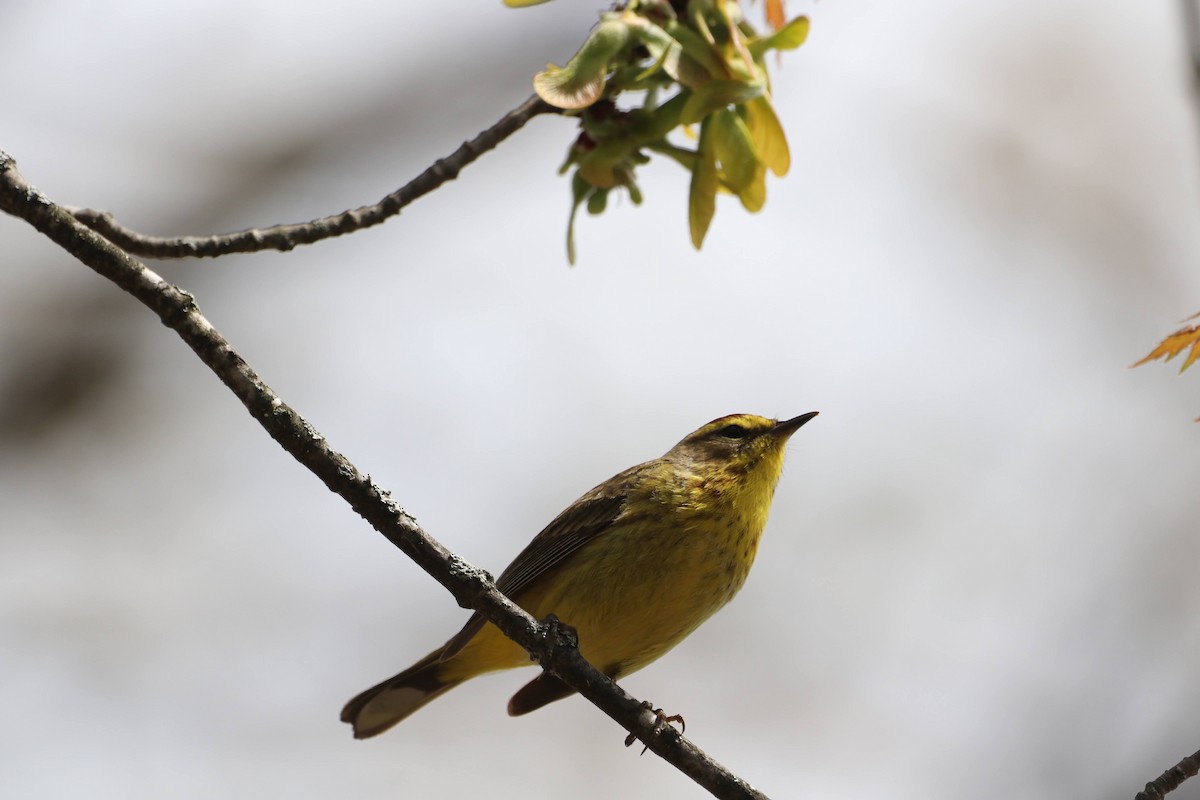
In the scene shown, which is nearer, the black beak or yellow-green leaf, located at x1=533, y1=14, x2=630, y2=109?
yellow-green leaf, located at x1=533, y1=14, x2=630, y2=109

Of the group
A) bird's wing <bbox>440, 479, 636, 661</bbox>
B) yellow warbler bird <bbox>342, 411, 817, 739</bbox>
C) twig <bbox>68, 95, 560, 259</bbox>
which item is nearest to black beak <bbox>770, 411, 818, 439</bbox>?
yellow warbler bird <bbox>342, 411, 817, 739</bbox>

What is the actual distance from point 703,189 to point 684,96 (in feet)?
0.59

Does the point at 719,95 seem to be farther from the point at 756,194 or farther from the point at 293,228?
the point at 293,228

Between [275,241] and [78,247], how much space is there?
2.57ft

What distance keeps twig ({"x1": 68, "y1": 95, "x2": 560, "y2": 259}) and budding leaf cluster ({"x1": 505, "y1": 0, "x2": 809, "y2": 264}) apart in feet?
3.92

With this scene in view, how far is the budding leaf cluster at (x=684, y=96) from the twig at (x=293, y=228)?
1.19 m

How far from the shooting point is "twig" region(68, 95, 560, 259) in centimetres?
325

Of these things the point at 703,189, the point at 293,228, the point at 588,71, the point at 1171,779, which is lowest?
the point at 1171,779

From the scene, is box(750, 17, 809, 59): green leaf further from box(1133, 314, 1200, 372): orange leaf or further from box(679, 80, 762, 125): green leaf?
box(1133, 314, 1200, 372): orange leaf

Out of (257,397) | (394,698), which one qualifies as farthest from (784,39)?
(394,698)

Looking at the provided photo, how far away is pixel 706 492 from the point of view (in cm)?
477

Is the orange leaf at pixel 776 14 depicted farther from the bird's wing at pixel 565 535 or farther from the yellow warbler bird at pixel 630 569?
the bird's wing at pixel 565 535

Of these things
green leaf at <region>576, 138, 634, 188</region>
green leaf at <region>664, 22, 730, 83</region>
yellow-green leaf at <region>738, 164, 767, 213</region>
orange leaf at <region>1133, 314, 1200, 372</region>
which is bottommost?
orange leaf at <region>1133, 314, 1200, 372</region>

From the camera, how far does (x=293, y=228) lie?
11.0 ft
